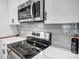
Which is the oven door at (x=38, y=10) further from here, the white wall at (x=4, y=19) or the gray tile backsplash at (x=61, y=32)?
the white wall at (x=4, y=19)

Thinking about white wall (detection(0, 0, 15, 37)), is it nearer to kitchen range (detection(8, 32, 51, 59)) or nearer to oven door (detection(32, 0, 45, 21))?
kitchen range (detection(8, 32, 51, 59))

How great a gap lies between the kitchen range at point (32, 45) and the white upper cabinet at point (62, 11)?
50 cm

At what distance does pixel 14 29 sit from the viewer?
285cm

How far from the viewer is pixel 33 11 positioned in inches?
60.4

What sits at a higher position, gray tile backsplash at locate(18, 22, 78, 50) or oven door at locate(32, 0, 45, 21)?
oven door at locate(32, 0, 45, 21)

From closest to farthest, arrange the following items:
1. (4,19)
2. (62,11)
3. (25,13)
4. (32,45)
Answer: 1. (62,11)
2. (25,13)
3. (32,45)
4. (4,19)

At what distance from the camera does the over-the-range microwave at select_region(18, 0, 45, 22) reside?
1.37 meters

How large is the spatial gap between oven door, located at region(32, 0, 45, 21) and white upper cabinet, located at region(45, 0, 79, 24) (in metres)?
0.09

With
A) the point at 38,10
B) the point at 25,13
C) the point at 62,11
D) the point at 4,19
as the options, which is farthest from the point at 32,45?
the point at 4,19

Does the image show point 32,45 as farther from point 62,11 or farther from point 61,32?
point 62,11

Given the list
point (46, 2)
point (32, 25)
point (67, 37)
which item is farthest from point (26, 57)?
point (32, 25)

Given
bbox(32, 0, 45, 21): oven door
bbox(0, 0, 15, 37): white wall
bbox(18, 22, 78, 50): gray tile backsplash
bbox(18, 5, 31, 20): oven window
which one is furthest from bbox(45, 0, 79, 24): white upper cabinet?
bbox(0, 0, 15, 37): white wall

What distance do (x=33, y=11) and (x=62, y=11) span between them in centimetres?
57

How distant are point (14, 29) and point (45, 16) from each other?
1.72m
